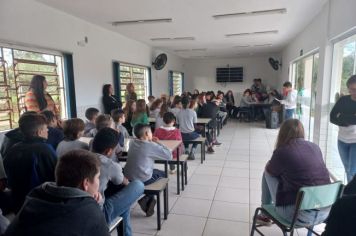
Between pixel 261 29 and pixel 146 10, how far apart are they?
115 inches

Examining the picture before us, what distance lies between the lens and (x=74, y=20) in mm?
4516

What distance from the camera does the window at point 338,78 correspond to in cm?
347

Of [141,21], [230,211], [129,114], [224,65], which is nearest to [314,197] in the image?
[230,211]

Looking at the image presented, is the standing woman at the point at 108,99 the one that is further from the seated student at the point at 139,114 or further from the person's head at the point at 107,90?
the seated student at the point at 139,114

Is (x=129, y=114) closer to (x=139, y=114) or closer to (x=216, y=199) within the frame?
(x=139, y=114)

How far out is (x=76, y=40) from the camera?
4.60 metres

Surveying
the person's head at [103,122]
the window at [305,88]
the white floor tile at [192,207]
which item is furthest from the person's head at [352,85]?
the window at [305,88]

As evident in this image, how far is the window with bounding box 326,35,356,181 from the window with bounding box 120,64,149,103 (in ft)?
14.9

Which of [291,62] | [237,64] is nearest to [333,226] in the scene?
[291,62]

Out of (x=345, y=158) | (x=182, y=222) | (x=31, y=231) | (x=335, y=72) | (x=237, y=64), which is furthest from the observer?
(x=237, y=64)

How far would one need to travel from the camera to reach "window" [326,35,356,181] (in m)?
3.47

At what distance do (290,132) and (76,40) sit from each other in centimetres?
408

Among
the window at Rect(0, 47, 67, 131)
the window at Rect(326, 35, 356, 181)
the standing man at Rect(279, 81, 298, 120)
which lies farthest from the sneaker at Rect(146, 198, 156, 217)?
the standing man at Rect(279, 81, 298, 120)

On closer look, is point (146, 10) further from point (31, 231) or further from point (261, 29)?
point (31, 231)
